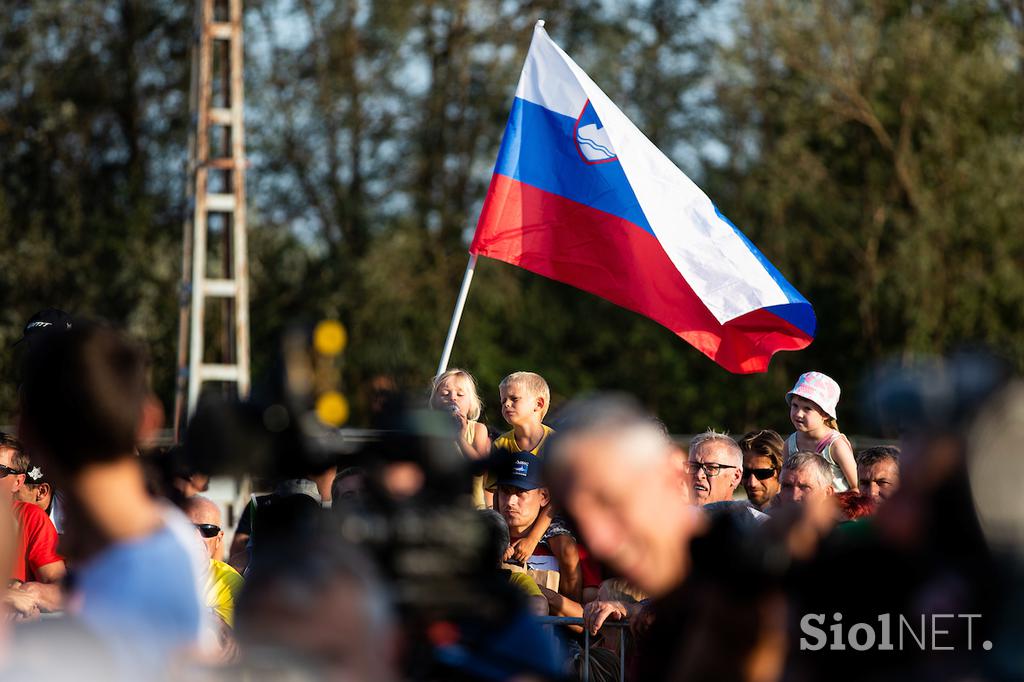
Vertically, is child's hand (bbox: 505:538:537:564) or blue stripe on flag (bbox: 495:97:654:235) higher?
blue stripe on flag (bbox: 495:97:654:235)

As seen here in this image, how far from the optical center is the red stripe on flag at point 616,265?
6.84m

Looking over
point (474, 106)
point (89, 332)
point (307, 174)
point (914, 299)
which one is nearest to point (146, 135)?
point (307, 174)

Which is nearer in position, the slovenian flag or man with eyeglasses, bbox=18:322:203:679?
man with eyeglasses, bbox=18:322:203:679

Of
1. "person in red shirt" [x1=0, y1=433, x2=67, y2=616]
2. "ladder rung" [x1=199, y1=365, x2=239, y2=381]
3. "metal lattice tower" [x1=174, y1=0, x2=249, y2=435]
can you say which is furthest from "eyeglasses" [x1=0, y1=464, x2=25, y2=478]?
"ladder rung" [x1=199, y1=365, x2=239, y2=381]

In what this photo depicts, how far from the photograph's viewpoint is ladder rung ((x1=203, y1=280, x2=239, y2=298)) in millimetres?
16375

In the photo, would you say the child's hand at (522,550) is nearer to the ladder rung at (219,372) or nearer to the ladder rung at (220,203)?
the ladder rung at (219,372)

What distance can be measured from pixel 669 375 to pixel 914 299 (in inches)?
179

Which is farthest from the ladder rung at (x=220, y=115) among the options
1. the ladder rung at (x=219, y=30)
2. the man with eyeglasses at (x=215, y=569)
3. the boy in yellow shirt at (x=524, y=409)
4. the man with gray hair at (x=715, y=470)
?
the man with eyeglasses at (x=215, y=569)

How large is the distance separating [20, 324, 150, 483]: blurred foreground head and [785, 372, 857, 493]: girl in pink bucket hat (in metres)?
4.85

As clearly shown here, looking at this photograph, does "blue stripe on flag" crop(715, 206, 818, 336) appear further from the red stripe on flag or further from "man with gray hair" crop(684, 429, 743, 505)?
"man with gray hair" crop(684, 429, 743, 505)

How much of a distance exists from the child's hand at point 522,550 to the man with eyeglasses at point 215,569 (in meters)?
1.38

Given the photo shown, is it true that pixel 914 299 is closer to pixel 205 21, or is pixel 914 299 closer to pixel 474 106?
pixel 474 106

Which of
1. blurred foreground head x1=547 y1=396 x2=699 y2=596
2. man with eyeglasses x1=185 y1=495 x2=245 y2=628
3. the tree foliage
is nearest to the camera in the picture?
blurred foreground head x1=547 y1=396 x2=699 y2=596

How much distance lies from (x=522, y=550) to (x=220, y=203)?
37.4ft
